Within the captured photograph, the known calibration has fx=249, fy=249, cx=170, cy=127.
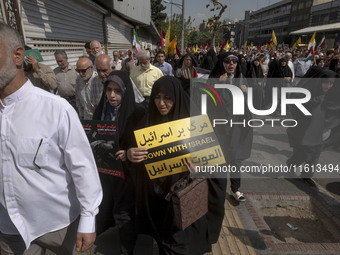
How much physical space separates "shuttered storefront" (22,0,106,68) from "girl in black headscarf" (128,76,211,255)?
4.99 meters

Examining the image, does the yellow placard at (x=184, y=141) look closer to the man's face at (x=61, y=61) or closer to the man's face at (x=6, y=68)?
the man's face at (x=6, y=68)

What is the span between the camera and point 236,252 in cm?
281

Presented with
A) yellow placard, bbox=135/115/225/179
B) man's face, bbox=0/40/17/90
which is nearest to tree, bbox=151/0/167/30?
yellow placard, bbox=135/115/225/179

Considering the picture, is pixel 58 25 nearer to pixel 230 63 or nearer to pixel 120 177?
pixel 230 63

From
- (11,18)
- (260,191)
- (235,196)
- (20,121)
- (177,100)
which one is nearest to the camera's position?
(20,121)

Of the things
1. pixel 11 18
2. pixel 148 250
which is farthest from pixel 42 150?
pixel 11 18

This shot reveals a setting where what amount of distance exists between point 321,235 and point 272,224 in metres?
0.61

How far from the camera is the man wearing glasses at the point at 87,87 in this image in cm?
406

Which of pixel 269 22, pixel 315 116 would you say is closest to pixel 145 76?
pixel 315 116

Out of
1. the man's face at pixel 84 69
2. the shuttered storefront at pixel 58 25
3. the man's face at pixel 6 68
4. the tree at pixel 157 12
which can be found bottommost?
the man's face at pixel 84 69

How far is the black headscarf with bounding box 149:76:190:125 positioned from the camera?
228 cm

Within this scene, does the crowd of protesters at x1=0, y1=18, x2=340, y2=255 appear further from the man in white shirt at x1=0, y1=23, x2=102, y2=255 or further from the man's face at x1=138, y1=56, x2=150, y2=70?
the man's face at x1=138, y1=56, x2=150, y2=70

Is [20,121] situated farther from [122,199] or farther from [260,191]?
[260,191]

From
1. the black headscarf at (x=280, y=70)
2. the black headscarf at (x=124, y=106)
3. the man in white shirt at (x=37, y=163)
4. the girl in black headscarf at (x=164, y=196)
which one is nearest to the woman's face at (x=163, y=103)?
the girl in black headscarf at (x=164, y=196)
